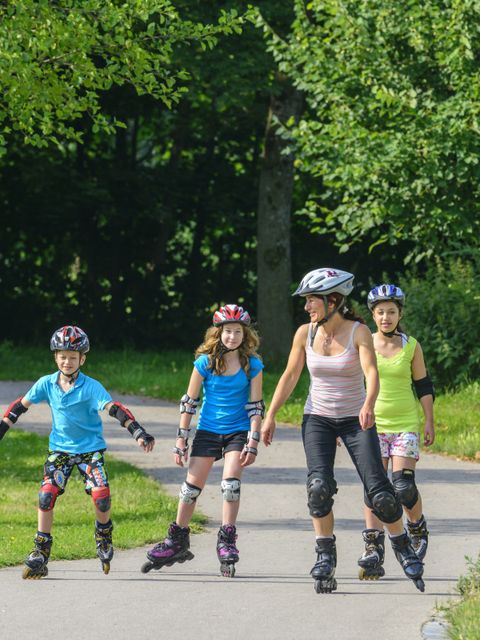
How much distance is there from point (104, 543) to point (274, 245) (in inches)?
633

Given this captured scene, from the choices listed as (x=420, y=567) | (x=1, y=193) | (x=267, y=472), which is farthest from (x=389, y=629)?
(x=1, y=193)

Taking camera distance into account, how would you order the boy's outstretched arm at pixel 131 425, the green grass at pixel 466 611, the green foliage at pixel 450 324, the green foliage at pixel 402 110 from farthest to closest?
the green foliage at pixel 450 324, the green foliage at pixel 402 110, the boy's outstretched arm at pixel 131 425, the green grass at pixel 466 611

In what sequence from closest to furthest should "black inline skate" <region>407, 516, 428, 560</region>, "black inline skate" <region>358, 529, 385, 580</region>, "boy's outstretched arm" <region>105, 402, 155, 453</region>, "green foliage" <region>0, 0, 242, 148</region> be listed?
"boy's outstretched arm" <region>105, 402, 155, 453</region> < "black inline skate" <region>358, 529, 385, 580</region> < "black inline skate" <region>407, 516, 428, 560</region> < "green foliage" <region>0, 0, 242, 148</region>

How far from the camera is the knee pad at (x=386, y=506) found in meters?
7.74

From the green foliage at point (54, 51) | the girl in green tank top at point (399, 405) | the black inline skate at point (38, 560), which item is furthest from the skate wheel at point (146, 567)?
the green foliage at point (54, 51)

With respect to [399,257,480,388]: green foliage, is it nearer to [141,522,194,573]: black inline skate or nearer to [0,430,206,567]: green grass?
[0,430,206,567]: green grass

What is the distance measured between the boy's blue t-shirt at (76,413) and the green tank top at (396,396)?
1.79 meters

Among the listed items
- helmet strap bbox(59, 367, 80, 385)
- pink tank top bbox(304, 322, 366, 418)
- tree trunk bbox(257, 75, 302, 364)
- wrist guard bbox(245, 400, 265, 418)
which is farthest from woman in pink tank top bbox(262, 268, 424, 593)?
tree trunk bbox(257, 75, 302, 364)

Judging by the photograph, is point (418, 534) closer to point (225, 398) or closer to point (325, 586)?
point (325, 586)

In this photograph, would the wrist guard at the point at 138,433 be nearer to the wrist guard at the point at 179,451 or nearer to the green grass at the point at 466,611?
the wrist guard at the point at 179,451

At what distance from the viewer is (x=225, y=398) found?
28.0 ft

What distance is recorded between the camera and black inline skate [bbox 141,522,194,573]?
27.2 ft

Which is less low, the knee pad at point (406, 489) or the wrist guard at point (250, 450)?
the wrist guard at point (250, 450)

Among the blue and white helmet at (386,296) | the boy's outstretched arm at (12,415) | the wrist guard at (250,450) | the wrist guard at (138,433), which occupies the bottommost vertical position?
the wrist guard at (250,450)
